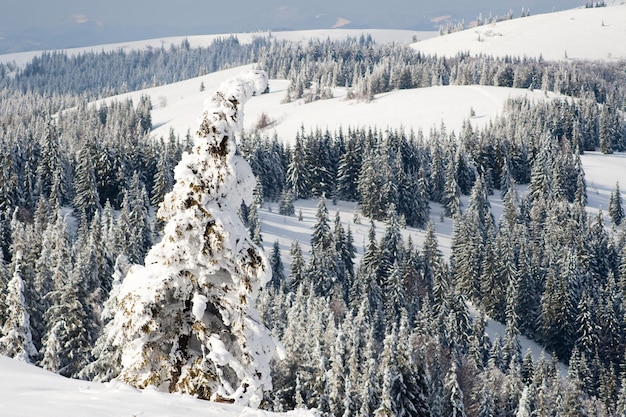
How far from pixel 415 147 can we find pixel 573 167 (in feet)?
106

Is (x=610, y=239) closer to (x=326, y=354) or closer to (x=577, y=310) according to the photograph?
(x=577, y=310)

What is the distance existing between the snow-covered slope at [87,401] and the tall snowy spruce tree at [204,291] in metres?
1.80

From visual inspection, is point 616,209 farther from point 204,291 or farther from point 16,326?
point 204,291

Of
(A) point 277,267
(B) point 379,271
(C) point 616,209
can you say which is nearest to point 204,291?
(A) point 277,267

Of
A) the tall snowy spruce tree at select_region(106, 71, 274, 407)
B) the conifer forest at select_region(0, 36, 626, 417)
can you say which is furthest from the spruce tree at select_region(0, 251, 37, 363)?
the tall snowy spruce tree at select_region(106, 71, 274, 407)

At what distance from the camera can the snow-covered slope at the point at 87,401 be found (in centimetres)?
1019

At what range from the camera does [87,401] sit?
10930mm

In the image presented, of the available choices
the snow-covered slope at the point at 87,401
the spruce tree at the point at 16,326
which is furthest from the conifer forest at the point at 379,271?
the snow-covered slope at the point at 87,401

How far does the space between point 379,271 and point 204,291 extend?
258 ft

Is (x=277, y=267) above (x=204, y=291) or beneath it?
beneath

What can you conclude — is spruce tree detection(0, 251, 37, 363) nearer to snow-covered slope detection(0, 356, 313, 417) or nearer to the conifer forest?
the conifer forest

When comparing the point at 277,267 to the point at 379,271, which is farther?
the point at 379,271

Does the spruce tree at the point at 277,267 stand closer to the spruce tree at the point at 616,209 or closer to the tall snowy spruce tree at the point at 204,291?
the spruce tree at the point at 616,209

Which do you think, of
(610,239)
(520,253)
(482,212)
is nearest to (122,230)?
(520,253)
